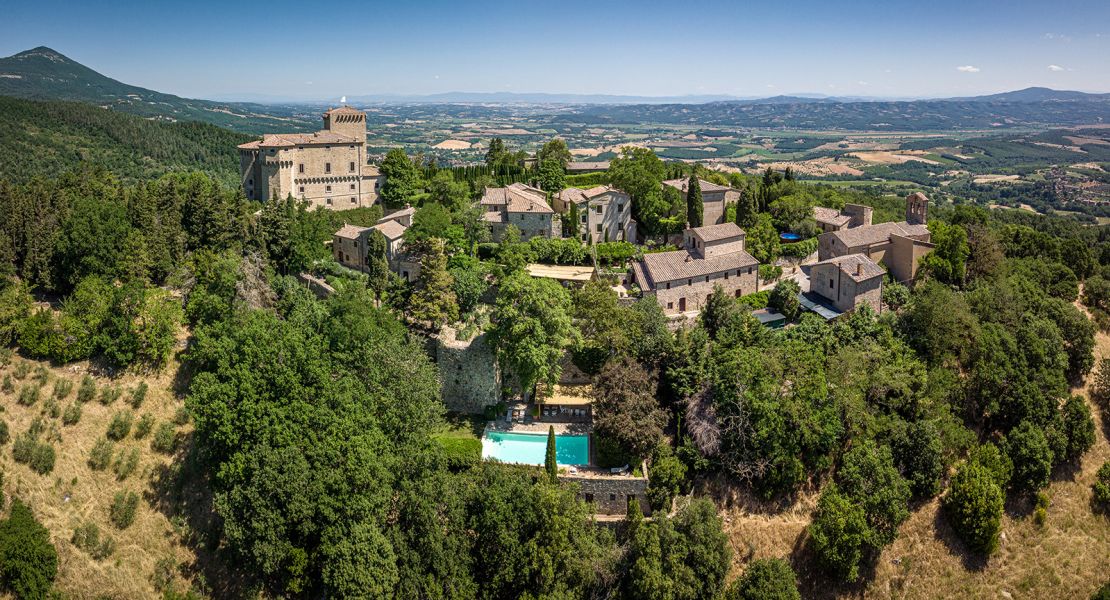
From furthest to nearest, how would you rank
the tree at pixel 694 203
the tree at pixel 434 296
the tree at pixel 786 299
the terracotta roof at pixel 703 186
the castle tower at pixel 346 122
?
1. the castle tower at pixel 346 122
2. the terracotta roof at pixel 703 186
3. the tree at pixel 694 203
4. the tree at pixel 786 299
5. the tree at pixel 434 296

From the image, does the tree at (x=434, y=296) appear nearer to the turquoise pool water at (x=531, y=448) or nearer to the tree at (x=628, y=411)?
the turquoise pool water at (x=531, y=448)

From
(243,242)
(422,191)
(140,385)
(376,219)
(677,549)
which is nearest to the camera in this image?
(677,549)

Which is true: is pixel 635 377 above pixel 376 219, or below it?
below

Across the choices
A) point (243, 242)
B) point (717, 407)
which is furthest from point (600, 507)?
point (243, 242)

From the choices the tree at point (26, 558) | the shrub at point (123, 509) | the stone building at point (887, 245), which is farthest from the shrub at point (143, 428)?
the stone building at point (887, 245)

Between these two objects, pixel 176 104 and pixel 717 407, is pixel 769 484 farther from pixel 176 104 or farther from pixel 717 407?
pixel 176 104

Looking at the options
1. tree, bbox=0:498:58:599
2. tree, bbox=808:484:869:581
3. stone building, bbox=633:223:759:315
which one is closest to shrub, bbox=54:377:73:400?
tree, bbox=0:498:58:599

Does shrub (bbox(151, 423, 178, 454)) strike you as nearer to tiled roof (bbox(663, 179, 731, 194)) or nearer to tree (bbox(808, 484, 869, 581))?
tree (bbox(808, 484, 869, 581))
